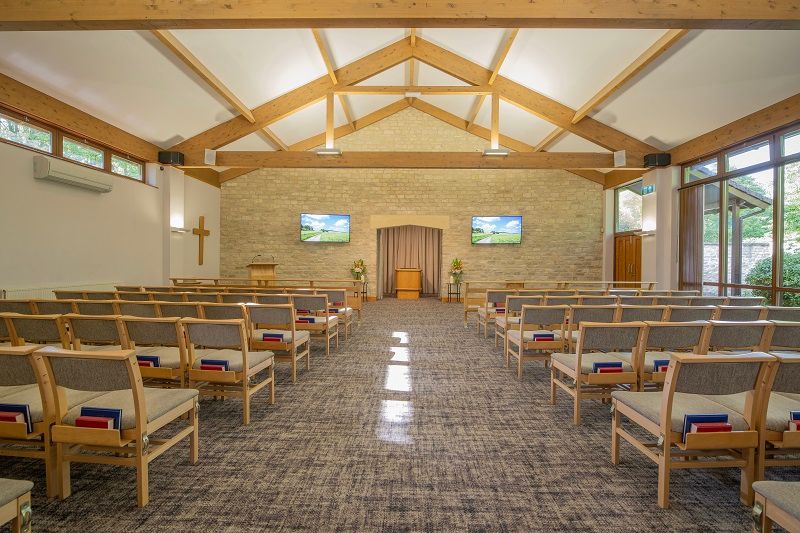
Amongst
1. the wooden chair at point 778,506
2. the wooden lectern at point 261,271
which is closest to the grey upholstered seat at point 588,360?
the wooden chair at point 778,506

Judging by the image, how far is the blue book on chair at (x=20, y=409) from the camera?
69.4 inches

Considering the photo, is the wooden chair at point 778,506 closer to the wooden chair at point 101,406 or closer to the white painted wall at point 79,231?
the wooden chair at point 101,406

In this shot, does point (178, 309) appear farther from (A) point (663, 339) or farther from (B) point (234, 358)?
(A) point (663, 339)

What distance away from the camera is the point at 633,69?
5980 mm

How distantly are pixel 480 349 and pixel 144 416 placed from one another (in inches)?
156

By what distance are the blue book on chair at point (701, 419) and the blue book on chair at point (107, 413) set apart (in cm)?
235

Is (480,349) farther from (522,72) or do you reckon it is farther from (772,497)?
(522,72)

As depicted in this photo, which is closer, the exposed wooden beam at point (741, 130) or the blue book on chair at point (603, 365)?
the blue book on chair at point (603, 365)

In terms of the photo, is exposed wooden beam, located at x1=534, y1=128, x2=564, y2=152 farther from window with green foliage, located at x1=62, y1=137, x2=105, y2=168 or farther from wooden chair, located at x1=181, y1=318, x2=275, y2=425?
window with green foliage, located at x1=62, y1=137, x2=105, y2=168

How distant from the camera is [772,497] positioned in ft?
4.13

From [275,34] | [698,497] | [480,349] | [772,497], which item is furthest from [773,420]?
[275,34]

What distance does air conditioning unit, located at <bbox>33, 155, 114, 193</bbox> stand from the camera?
535 centimetres

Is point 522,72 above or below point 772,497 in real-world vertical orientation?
above

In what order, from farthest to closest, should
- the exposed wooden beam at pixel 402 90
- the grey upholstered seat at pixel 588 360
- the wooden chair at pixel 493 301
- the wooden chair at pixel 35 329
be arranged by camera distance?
1. the exposed wooden beam at pixel 402 90
2. the wooden chair at pixel 493 301
3. the grey upholstered seat at pixel 588 360
4. the wooden chair at pixel 35 329
